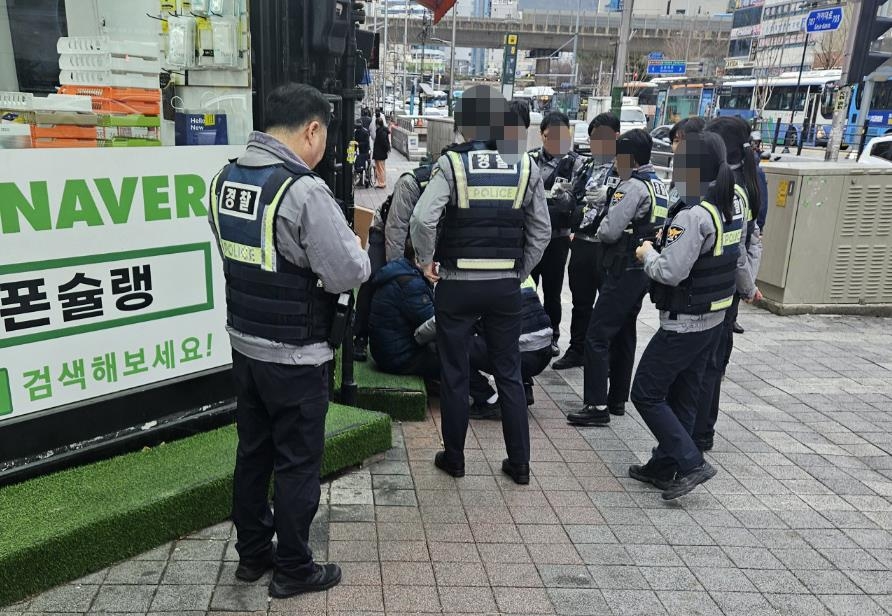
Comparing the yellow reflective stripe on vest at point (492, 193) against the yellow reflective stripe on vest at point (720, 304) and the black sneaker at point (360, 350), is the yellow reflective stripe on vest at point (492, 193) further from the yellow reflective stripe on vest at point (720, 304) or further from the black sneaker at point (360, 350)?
the black sneaker at point (360, 350)

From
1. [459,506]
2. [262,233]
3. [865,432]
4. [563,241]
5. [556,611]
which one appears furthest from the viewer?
[563,241]

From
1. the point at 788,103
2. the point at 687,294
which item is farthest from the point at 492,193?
the point at 788,103

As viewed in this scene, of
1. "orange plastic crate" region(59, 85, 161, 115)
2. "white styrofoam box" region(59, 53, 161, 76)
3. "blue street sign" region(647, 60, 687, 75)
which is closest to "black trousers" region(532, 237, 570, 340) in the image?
"orange plastic crate" region(59, 85, 161, 115)

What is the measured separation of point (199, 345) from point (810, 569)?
10.5 ft

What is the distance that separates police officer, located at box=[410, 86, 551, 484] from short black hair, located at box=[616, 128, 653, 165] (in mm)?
1082

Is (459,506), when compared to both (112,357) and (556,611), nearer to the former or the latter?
(556,611)

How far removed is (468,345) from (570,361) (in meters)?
2.33

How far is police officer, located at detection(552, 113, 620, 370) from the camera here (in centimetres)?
498

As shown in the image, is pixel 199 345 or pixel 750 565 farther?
pixel 199 345

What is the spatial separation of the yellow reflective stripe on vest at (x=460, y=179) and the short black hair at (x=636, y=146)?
1.45 meters

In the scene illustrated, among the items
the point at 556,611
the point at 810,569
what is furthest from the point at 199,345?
the point at 810,569

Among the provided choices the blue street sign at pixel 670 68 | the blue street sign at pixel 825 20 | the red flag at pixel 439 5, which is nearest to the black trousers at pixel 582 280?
the red flag at pixel 439 5

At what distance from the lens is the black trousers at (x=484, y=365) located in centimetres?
434

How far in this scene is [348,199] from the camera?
4449 millimetres
